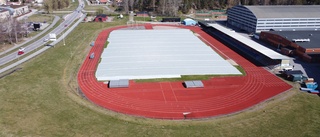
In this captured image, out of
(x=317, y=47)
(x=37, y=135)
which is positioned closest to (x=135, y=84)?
(x=37, y=135)

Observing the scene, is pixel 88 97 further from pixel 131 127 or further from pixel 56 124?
pixel 131 127

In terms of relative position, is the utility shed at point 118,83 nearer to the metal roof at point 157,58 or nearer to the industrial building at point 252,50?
the metal roof at point 157,58

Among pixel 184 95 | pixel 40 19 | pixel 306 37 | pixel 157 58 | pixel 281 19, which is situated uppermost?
pixel 40 19

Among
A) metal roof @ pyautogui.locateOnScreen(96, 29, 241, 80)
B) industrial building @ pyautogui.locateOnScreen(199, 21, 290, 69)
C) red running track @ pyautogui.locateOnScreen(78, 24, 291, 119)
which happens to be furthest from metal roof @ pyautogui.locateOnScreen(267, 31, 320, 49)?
metal roof @ pyautogui.locateOnScreen(96, 29, 241, 80)

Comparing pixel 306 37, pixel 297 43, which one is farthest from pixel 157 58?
pixel 306 37

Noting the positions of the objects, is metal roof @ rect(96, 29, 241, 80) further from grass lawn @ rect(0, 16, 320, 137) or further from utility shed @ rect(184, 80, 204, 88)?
grass lawn @ rect(0, 16, 320, 137)

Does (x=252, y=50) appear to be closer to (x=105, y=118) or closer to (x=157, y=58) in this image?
(x=157, y=58)
